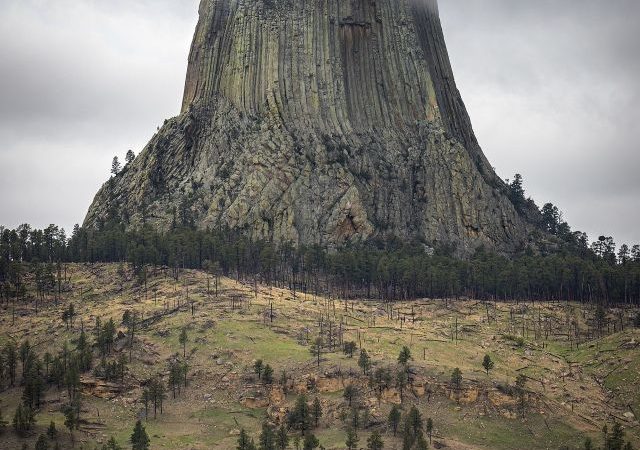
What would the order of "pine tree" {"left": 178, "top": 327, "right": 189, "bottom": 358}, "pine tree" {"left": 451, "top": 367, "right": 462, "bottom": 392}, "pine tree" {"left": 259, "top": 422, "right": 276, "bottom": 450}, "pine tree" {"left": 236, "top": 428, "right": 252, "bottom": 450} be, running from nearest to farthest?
"pine tree" {"left": 259, "top": 422, "right": 276, "bottom": 450} < "pine tree" {"left": 236, "top": 428, "right": 252, "bottom": 450} < "pine tree" {"left": 451, "top": 367, "right": 462, "bottom": 392} < "pine tree" {"left": 178, "top": 327, "right": 189, "bottom": 358}

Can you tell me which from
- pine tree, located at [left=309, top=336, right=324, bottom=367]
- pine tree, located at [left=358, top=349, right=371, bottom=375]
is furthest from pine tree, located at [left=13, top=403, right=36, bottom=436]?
pine tree, located at [left=358, top=349, right=371, bottom=375]

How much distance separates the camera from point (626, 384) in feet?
567

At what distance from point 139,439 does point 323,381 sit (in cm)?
3606

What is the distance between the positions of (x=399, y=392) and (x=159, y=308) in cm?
Answer: 6203

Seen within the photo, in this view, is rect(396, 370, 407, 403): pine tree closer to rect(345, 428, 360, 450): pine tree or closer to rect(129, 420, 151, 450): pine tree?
rect(345, 428, 360, 450): pine tree

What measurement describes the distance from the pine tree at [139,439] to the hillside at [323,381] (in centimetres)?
460

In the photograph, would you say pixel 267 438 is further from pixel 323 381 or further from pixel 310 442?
pixel 323 381

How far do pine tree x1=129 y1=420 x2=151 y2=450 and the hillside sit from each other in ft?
15.1

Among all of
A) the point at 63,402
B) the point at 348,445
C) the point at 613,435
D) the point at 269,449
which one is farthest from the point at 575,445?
the point at 63,402

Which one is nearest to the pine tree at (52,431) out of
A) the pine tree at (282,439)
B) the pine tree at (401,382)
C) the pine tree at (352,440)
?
the pine tree at (282,439)

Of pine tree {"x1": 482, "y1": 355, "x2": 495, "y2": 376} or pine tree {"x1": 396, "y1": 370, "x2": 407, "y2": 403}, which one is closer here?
pine tree {"x1": 396, "y1": 370, "x2": 407, "y2": 403}

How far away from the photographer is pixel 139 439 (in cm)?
14212

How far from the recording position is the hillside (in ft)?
501

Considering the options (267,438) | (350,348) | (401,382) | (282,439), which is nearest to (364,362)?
(401,382)
